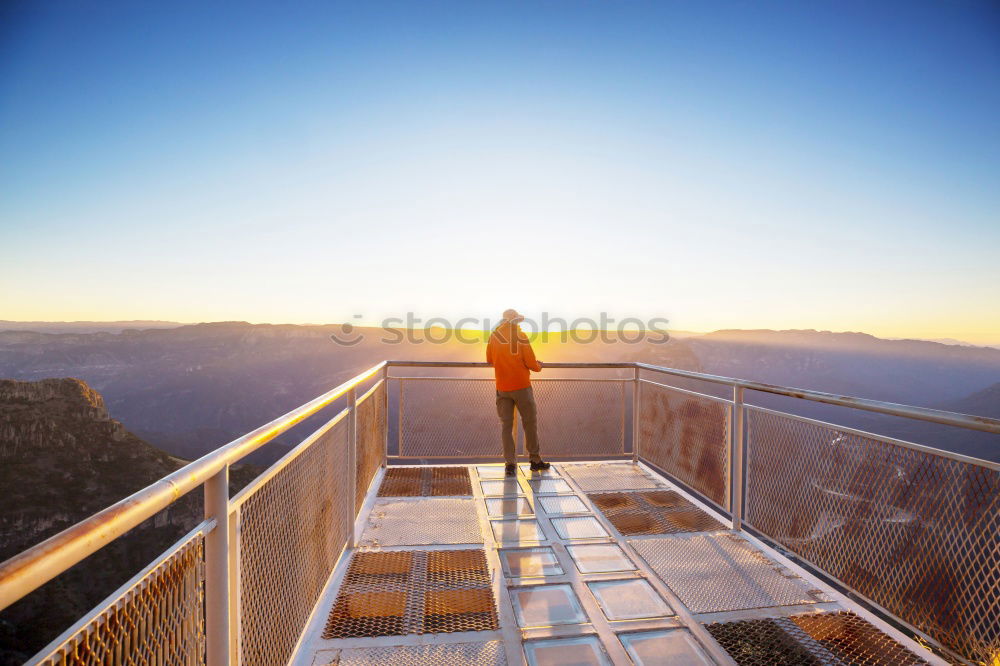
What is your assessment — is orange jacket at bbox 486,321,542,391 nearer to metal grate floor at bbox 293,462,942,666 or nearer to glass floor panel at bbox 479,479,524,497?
glass floor panel at bbox 479,479,524,497

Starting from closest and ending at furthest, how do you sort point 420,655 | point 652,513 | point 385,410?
point 420,655 < point 652,513 < point 385,410

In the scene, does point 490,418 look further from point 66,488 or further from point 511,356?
point 66,488

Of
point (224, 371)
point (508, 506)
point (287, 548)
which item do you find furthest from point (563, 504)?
point (224, 371)

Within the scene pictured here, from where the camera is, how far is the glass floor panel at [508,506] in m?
4.31

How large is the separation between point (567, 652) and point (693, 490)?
2.67 meters

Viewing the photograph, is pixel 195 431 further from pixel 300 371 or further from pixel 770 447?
pixel 770 447

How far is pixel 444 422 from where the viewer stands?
5926 millimetres

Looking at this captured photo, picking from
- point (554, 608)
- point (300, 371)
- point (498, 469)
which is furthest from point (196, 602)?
point (300, 371)

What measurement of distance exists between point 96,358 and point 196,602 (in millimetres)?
161302

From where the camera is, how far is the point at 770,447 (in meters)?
3.60

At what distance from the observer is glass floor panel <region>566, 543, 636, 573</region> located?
3.31 m

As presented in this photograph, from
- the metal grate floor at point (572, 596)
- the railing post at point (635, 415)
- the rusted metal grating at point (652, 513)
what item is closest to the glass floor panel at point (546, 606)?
the metal grate floor at point (572, 596)

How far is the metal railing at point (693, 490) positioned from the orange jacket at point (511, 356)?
1213 millimetres

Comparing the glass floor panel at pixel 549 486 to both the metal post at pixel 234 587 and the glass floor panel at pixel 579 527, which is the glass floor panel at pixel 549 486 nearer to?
the glass floor panel at pixel 579 527
